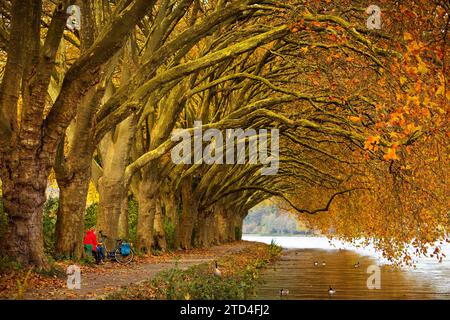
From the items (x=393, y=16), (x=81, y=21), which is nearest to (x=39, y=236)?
(x=81, y=21)

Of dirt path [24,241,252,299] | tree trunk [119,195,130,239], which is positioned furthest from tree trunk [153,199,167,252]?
dirt path [24,241,252,299]

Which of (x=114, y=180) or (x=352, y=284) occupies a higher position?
(x=114, y=180)

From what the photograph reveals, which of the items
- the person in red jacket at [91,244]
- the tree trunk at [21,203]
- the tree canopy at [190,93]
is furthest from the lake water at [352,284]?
the tree trunk at [21,203]

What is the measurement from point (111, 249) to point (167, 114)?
5.69m

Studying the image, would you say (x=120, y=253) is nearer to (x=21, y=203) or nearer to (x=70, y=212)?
(x=70, y=212)

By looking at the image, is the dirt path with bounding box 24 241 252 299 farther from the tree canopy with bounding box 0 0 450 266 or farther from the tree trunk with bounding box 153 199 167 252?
the tree trunk with bounding box 153 199 167 252

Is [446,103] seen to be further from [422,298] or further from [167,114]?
[167,114]

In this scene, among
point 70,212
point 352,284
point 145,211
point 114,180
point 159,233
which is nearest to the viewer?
point 70,212

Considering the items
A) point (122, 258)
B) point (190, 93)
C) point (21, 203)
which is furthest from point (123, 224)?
point (21, 203)

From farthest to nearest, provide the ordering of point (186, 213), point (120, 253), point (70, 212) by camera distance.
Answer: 1. point (186, 213)
2. point (120, 253)
3. point (70, 212)

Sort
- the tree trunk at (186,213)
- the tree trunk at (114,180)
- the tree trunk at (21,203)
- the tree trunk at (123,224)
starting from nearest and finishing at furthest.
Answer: the tree trunk at (21,203) < the tree trunk at (114,180) < the tree trunk at (123,224) < the tree trunk at (186,213)

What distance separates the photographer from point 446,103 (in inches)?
517

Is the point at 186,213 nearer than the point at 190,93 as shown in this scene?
No

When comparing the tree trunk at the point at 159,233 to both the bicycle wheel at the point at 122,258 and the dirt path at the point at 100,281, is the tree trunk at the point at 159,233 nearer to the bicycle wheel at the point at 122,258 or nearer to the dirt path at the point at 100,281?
the dirt path at the point at 100,281
